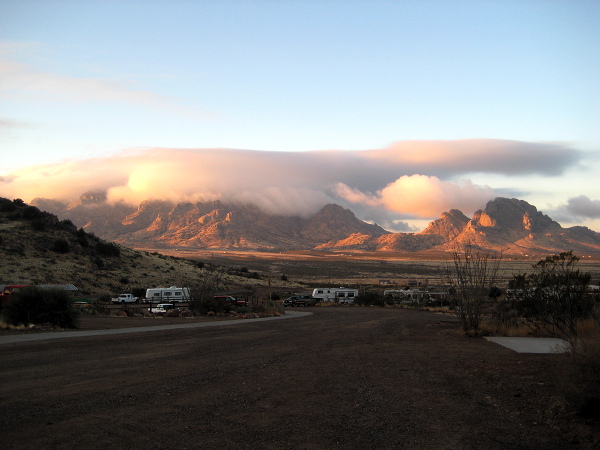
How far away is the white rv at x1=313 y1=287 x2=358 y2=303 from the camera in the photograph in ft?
196

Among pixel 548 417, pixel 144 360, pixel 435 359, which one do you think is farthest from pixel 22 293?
pixel 548 417

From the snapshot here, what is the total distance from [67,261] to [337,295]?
2853 cm

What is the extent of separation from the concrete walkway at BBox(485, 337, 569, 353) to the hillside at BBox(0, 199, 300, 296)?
109ft

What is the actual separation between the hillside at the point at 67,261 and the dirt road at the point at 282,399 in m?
34.6

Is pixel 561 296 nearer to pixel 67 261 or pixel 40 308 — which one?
pixel 40 308

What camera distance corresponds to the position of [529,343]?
661 inches

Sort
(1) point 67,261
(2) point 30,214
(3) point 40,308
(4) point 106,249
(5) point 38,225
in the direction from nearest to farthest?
(3) point 40,308, (1) point 67,261, (5) point 38,225, (2) point 30,214, (4) point 106,249

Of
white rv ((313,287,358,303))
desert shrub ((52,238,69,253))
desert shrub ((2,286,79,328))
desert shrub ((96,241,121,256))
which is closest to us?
desert shrub ((2,286,79,328))

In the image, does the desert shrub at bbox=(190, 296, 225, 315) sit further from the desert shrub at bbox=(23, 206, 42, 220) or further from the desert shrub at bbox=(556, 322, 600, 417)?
the desert shrub at bbox=(23, 206, 42, 220)

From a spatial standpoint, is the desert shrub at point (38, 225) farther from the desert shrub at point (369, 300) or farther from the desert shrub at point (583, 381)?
the desert shrub at point (583, 381)

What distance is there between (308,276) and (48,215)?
2294 inches

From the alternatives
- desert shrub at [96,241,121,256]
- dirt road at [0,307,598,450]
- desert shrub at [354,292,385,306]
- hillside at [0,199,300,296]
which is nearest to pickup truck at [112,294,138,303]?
hillside at [0,199,300,296]

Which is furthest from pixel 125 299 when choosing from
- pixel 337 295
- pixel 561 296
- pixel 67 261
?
pixel 561 296

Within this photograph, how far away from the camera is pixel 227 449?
656cm
